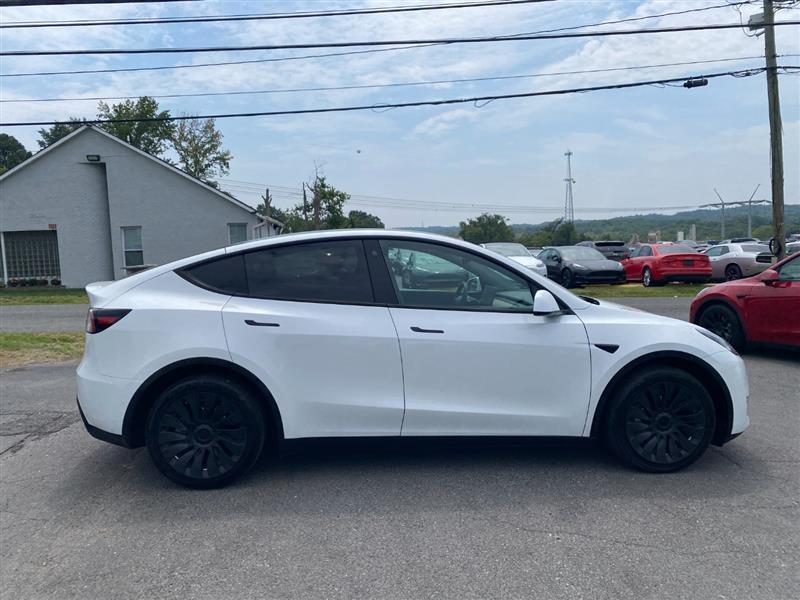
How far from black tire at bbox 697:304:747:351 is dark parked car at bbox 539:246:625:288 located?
37.5 feet

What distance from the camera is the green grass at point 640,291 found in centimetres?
1883

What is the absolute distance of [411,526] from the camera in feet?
12.1

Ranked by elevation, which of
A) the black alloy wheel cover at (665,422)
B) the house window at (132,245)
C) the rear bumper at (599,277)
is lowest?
the black alloy wheel cover at (665,422)

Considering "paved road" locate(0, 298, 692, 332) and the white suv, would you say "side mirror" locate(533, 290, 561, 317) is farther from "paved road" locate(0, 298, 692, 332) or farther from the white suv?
"paved road" locate(0, 298, 692, 332)

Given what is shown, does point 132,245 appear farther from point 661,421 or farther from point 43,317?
point 661,421

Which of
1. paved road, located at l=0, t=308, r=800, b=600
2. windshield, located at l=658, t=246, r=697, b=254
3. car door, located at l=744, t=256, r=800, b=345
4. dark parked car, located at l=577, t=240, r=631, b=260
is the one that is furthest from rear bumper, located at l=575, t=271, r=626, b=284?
paved road, located at l=0, t=308, r=800, b=600

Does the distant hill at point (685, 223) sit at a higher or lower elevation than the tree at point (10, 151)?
lower

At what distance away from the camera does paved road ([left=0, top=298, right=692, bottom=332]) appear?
13.4m

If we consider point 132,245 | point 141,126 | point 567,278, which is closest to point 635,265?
Answer: point 567,278

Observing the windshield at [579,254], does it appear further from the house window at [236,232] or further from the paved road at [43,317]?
the paved road at [43,317]

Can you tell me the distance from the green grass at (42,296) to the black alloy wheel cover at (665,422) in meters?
18.3

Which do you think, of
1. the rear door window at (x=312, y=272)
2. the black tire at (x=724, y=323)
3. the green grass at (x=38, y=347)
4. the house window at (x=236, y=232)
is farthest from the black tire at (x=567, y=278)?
the rear door window at (x=312, y=272)

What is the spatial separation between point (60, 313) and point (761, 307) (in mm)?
15718

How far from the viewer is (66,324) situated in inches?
543
